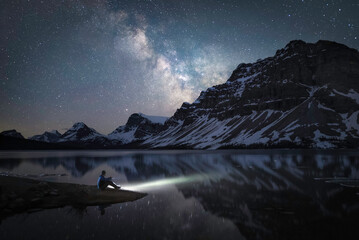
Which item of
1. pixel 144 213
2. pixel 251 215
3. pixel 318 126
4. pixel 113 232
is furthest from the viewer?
pixel 318 126

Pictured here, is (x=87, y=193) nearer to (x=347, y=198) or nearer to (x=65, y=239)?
(x=65, y=239)

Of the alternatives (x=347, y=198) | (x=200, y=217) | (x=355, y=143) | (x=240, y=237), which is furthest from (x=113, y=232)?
(x=355, y=143)

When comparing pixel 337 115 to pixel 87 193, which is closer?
pixel 87 193

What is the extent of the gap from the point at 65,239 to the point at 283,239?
10532 millimetres

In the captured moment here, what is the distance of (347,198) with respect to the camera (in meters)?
19.3

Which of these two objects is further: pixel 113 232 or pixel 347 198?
pixel 347 198

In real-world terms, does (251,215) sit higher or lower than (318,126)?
lower

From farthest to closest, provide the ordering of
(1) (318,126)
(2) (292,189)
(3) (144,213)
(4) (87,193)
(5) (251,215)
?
(1) (318,126) < (2) (292,189) < (4) (87,193) < (3) (144,213) < (5) (251,215)

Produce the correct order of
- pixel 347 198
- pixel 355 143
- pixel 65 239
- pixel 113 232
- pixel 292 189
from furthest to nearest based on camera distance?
pixel 355 143 → pixel 292 189 → pixel 347 198 → pixel 113 232 → pixel 65 239

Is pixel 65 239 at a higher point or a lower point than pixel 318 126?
lower

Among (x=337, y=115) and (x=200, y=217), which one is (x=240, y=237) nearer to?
(x=200, y=217)

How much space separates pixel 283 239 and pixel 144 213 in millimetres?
8977

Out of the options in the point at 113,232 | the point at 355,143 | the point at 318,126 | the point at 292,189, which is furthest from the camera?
the point at 318,126

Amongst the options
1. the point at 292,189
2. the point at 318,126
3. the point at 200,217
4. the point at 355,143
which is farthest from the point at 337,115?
the point at 200,217
